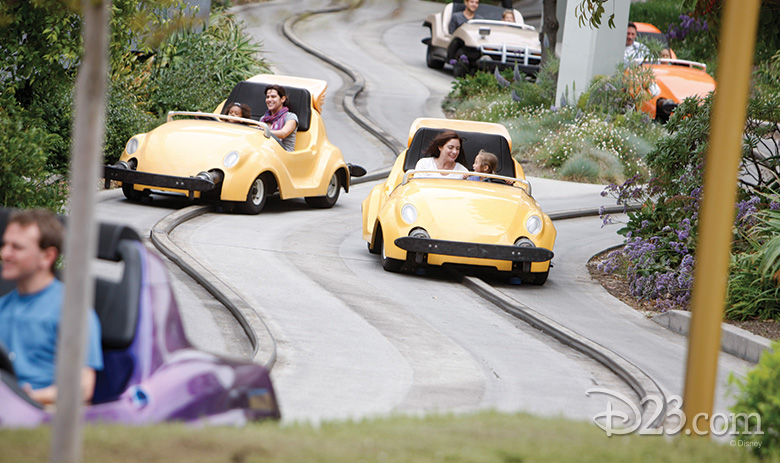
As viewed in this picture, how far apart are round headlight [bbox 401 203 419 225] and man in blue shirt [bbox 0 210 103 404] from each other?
18.0ft

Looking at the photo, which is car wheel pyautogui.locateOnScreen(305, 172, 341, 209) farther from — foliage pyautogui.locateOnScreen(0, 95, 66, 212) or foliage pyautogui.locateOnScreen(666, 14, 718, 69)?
foliage pyautogui.locateOnScreen(666, 14, 718, 69)

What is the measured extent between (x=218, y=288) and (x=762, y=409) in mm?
4803

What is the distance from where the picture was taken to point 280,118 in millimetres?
12359

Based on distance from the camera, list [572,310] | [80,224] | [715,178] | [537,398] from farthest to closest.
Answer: [572,310], [537,398], [715,178], [80,224]

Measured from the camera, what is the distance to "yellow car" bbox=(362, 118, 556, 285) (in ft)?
29.5

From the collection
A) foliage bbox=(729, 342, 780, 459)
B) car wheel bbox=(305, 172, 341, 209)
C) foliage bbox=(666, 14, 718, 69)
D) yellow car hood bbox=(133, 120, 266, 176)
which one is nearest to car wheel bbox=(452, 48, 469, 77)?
foliage bbox=(666, 14, 718, 69)

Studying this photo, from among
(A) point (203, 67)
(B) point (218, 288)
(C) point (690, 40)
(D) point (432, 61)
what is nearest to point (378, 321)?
(B) point (218, 288)

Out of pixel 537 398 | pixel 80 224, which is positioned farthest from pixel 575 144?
pixel 80 224

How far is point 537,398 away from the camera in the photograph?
6031 millimetres

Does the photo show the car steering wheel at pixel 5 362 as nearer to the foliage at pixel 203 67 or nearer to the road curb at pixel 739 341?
the road curb at pixel 739 341

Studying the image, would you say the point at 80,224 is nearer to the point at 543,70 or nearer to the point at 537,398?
the point at 537,398

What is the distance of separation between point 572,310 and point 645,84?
34.4 ft

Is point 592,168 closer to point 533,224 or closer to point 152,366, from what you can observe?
point 533,224

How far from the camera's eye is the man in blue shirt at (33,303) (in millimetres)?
3846
